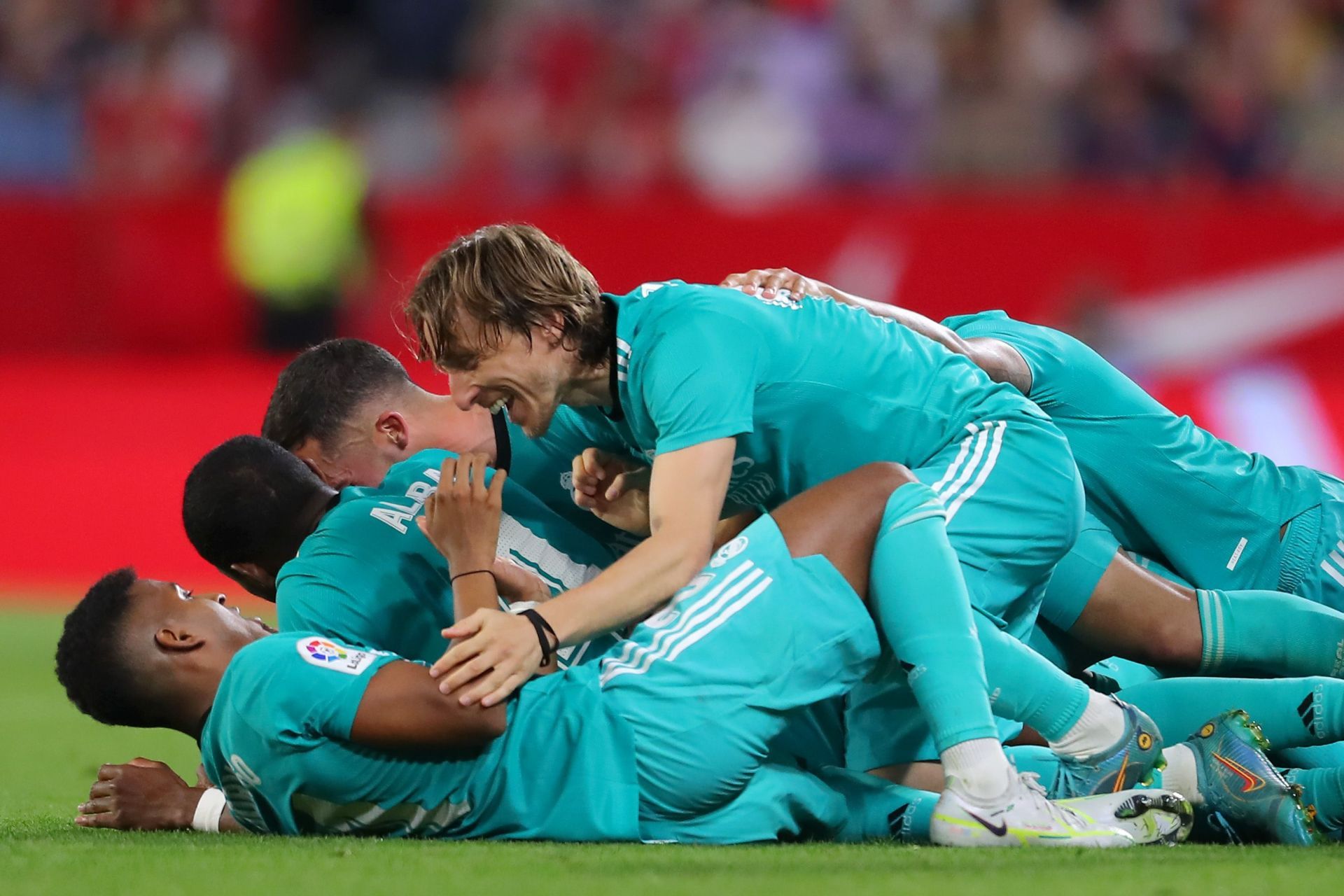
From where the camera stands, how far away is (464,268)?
166 inches

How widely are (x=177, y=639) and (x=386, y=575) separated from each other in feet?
1.68

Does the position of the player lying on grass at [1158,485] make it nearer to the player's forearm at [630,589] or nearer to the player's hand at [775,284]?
the player's hand at [775,284]

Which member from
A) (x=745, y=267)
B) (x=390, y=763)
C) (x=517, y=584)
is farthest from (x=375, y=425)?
(x=745, y=267)

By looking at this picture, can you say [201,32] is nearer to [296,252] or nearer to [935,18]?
[296,252]

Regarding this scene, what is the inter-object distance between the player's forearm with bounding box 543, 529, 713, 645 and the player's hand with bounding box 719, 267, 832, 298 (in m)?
0.98

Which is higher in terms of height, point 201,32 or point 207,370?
point 201,32

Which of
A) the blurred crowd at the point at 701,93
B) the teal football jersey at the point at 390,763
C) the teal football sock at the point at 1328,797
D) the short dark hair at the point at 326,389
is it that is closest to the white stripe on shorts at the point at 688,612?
the teal football jersey at the point at 390,763

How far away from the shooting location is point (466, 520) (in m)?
4.08

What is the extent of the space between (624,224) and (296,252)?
244 cm

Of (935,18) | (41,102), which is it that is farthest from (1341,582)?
(41,102)

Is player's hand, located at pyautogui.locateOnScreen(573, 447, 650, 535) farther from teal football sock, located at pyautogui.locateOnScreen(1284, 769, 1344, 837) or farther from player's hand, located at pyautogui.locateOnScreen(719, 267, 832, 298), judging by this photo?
teal football sock, located at pyautogui.locateOnScreen(1284, 769, 1344, 837)

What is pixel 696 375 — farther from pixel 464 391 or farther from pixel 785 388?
pixel 464 391

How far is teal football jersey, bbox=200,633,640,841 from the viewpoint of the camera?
3.84 metres

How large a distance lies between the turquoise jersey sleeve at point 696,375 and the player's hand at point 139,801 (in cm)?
145
